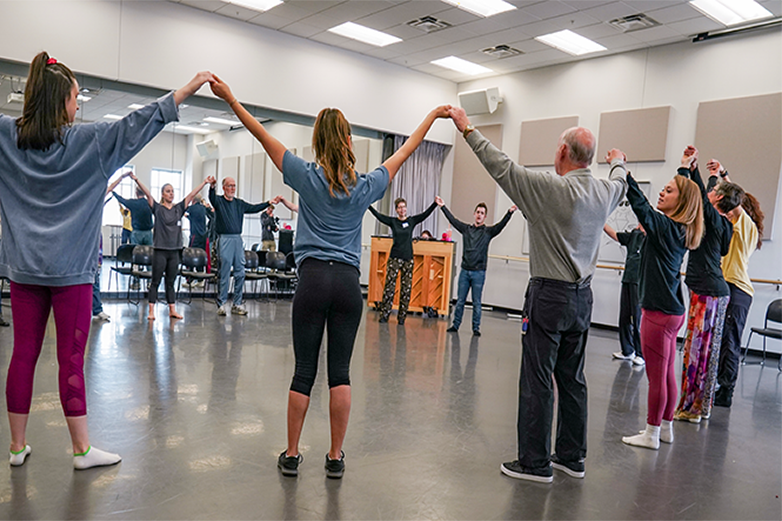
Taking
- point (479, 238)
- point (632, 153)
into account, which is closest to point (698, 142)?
point (632, 153)

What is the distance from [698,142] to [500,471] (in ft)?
21.7

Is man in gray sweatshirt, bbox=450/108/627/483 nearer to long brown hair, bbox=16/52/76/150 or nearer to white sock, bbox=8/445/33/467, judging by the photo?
long brown hair, bbox=16/52/76/150

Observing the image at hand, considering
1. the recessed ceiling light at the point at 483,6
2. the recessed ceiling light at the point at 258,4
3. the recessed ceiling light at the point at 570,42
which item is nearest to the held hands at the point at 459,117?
the recessed ceiling light at the point at 483,6

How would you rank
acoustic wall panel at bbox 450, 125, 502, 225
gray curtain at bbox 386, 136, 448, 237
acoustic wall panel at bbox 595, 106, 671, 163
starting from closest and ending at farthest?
1. acoustic wall panel at bbox 595, 106, 671, 163
2. acoustic wall panel at bbox 450, 125, 502, 225
3. gray curtain at bbox 386, 136, 448, 237

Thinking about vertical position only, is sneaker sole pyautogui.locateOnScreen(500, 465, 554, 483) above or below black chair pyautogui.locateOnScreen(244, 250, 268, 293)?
below

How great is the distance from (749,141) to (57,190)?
7748 millimetres

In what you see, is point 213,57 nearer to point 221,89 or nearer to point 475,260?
point 475,260

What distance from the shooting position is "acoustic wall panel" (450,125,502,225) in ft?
34.0

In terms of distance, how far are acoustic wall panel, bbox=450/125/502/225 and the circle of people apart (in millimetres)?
6873

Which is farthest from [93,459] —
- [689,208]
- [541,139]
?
[541,139]

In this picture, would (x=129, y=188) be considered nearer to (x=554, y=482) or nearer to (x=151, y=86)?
(x=151, y=86)

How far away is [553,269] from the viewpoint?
267 centimetres

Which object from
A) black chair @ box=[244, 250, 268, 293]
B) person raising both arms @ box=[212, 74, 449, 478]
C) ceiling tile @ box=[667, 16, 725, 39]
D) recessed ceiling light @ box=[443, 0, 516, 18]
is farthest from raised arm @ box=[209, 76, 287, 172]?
ceiling tile @ box=[667, 16, 725, 39]

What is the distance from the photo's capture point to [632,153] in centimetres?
841
